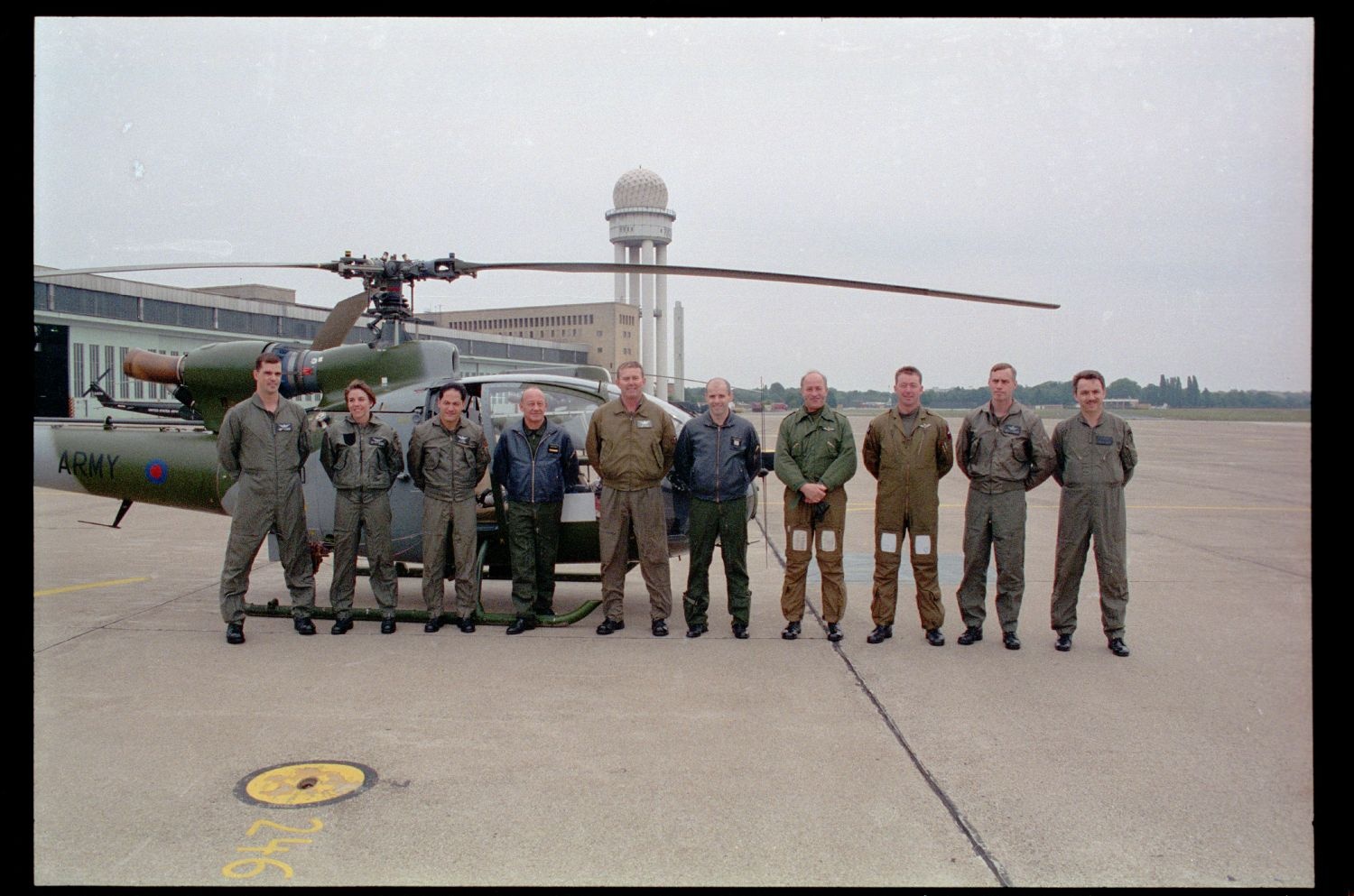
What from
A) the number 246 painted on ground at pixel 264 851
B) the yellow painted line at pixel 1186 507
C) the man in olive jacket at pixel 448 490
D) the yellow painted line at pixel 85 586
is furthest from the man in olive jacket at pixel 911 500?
the yellow painted line at pixel 1186 507

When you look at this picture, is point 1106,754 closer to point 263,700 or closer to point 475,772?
point 475,772

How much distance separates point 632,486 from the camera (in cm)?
596

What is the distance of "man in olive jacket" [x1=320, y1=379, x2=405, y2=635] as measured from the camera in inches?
Answer: 237

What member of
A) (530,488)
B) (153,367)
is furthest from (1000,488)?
(153,367)

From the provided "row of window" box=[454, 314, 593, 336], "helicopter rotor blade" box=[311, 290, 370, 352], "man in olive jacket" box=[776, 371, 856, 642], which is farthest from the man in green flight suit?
"row of window" box=[454, 314, 593, 336]

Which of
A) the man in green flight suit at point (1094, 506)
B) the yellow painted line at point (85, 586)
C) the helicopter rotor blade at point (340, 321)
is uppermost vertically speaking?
the helicopter rotor blade at point (340, 321)

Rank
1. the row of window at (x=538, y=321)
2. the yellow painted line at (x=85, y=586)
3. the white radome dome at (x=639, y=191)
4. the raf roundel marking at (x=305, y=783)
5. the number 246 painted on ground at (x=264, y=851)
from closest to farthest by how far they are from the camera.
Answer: the number 246 painted on ground at (x=264, y=851), the raf roundel marking at (x=305, y=783), the yellow painted line at (x=85, y=586), the row of window at (x=538, y=321), the white radome dome at (x=639, y=191)

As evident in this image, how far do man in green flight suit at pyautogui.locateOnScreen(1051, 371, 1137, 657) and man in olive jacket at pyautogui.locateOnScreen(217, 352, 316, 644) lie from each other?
16.5ft

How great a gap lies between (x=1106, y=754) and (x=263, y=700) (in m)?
4.10

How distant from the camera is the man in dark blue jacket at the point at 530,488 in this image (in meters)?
6.04

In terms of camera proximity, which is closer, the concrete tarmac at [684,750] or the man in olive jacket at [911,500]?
the concrete tarmac at [684,750]

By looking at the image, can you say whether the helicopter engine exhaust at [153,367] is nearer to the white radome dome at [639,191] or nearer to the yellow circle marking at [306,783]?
the yellow circle marking at [306,783]

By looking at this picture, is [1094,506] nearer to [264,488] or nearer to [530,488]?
[530,488]

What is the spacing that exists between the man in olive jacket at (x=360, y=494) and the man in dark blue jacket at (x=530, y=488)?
79 centimetres
